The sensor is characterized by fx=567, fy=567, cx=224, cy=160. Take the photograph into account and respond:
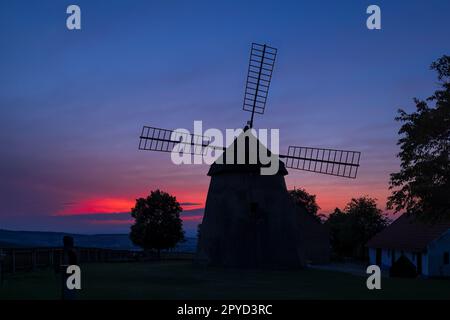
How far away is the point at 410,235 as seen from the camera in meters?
41.4

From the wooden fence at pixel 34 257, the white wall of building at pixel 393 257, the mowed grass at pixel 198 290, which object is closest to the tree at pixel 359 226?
the white wall of building at pixel 393 257

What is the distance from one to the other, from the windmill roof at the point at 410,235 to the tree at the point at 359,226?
592 inches

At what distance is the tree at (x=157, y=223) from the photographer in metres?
56.0

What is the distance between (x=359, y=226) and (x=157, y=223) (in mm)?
23693

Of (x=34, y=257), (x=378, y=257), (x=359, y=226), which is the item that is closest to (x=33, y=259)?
(x=34, y=257)

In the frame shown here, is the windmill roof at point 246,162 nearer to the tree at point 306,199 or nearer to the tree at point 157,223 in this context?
the tree at point 157,223

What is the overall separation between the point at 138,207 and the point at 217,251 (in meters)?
24.1

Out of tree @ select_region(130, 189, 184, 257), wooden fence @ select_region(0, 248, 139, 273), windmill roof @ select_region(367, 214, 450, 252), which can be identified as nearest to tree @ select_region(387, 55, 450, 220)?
windmill roof @ select_region(367, 214, 450, 252)

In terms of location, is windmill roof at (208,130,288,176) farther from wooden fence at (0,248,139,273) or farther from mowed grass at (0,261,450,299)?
wooden fence at (0,248,139,273)

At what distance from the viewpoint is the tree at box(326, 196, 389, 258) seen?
6462 cm

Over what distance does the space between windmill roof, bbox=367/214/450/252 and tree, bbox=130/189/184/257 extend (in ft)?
62.9

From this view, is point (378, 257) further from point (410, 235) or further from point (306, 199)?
point (306, 199)
